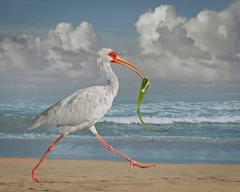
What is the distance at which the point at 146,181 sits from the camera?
4875mm

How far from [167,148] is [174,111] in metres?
5.67

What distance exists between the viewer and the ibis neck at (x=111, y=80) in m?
4.79

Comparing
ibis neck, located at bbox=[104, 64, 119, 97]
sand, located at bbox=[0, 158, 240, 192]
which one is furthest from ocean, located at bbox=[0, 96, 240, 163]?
ibis neck, located at bbox=[104, 64, 119, 97]

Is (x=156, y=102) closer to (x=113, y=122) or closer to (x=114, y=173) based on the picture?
(x=113, y=122)

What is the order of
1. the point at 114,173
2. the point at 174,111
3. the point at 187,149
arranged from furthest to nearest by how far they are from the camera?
1. the point at 174,111
2. the point at 187,149
3. the point at 114,173

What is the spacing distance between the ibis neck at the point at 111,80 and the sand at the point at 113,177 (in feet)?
3.28

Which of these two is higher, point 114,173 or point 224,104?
point 224,104

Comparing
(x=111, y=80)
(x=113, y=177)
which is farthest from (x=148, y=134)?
(x=111, y=80)

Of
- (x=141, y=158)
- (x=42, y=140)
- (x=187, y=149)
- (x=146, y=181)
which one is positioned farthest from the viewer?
(x=42, y=140)

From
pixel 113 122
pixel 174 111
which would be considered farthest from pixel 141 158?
pixel 174 111

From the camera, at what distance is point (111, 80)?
484 cm

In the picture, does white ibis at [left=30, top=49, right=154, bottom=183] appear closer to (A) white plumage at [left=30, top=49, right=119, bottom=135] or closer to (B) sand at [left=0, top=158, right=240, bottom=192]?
(A) white plumage at [left=30, top=49, right=119, bottom=135]

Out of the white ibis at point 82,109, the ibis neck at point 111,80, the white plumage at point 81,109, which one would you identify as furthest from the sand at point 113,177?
the ibis neck at point 111,80

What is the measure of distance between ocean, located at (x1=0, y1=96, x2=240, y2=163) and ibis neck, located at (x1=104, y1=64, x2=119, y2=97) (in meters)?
2.72
